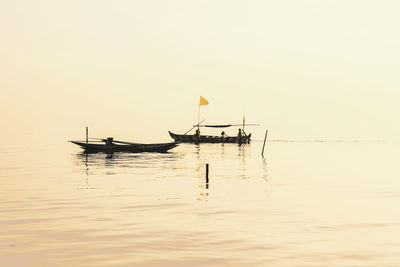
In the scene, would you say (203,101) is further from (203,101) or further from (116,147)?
(116,147)

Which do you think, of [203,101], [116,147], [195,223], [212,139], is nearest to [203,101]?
[203,101]

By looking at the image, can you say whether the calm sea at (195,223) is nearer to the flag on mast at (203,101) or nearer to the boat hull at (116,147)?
the boat hull at (116,147)

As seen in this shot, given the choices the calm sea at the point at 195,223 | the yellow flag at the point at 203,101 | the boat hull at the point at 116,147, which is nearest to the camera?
Result: the calm sea at the point at 195,223

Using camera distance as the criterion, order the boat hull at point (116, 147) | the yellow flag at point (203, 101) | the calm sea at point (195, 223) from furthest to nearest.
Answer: the yellow flag at point (203, 101) → the boat hull at point (116, 147) → the calm sea at point (195, 223)

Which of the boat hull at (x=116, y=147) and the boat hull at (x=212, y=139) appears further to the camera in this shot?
the boat hull at (x=212, y=139)

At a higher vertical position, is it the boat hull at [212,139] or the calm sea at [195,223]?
the boat hull at [212,139]

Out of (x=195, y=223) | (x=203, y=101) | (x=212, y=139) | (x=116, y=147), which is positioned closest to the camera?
(x=195, y=223)

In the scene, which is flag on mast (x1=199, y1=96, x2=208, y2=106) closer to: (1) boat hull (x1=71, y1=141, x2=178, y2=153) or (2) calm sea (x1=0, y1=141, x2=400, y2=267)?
(1) boat hull (x1=71, y1=141, x2=178, y2=153)

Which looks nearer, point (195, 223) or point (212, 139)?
point (195, 223)

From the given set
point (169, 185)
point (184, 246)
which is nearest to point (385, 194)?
point (169, 185)

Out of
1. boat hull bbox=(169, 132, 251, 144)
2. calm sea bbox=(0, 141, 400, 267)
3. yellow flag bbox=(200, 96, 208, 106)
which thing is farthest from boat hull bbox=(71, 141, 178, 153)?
yellow flag bbox=(200, 96, 208, 106)

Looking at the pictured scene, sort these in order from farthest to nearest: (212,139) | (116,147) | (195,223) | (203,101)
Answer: (203,101) < (212,139) < (116,147) < (195,223)

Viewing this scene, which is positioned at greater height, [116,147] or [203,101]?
[203,101]

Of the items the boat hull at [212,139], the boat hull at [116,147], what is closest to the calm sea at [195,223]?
the boat hull at [116,147]
